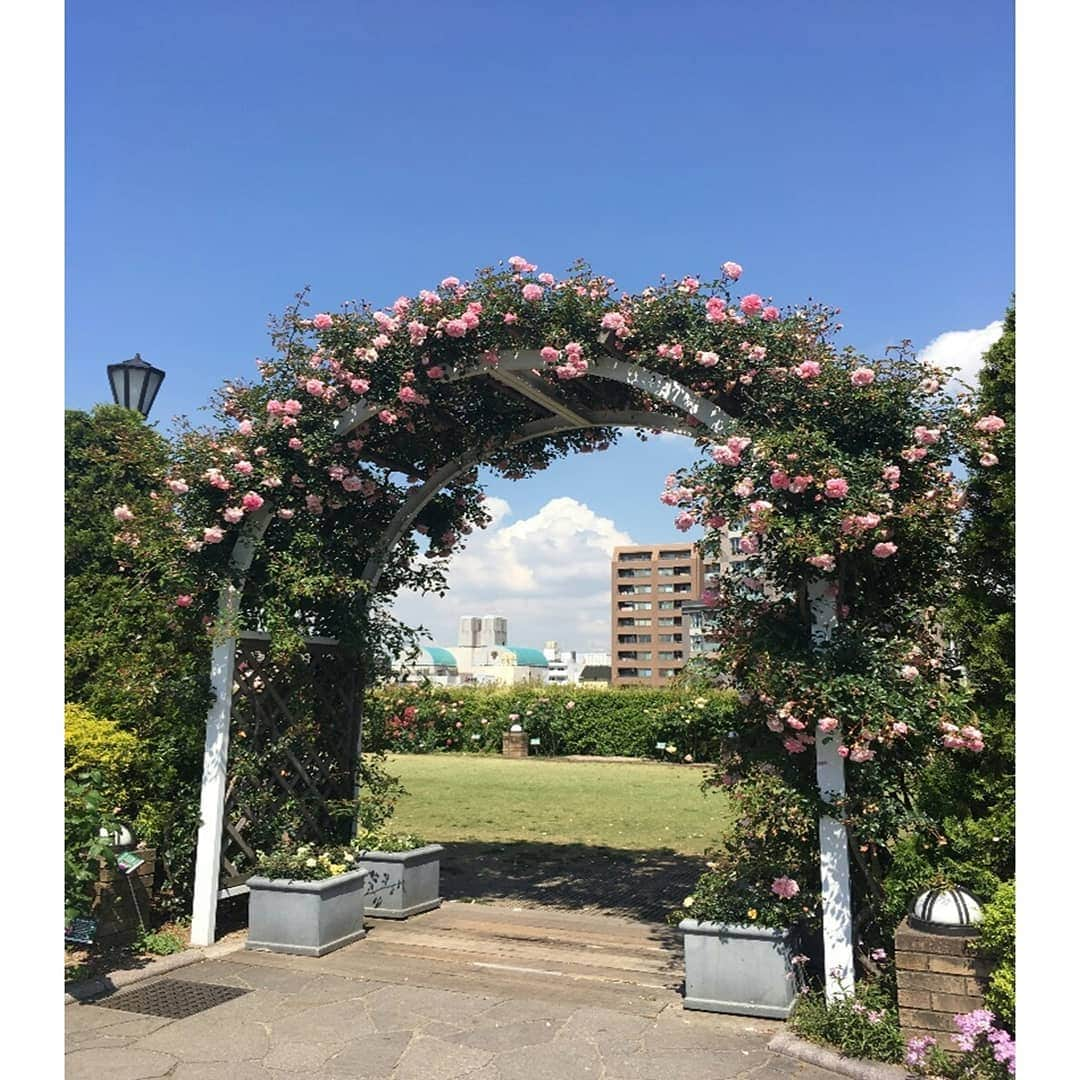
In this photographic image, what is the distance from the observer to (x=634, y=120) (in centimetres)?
559

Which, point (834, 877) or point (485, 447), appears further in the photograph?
point (485, 447)

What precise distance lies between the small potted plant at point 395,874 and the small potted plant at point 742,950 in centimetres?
254

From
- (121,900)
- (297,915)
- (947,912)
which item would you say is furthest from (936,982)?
(121,900)

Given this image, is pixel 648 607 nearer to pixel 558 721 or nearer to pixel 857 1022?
pixel 558 721

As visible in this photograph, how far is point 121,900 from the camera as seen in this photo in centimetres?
566

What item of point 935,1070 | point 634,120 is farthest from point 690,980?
point 634,120

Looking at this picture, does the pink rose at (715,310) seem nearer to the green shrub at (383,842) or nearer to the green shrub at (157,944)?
the green shrub at (383,842)

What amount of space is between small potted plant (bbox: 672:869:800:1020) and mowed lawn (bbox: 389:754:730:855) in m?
2.79

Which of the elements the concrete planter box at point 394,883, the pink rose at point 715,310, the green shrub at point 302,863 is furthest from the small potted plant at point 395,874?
the pink rose at point 715,310

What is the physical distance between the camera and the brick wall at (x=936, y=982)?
3889mm

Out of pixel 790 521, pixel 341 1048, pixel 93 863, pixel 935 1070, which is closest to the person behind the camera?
pixel 935 1070

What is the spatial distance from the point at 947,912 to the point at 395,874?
391cm

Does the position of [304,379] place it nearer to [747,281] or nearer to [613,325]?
[613,325]
